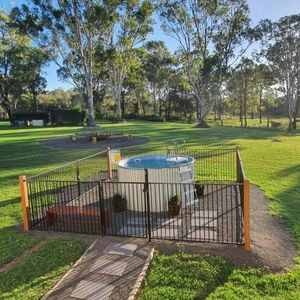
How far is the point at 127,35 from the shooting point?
3616 centimetres

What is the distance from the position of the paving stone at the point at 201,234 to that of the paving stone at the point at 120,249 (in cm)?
108

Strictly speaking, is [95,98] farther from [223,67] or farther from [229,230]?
[229,230]

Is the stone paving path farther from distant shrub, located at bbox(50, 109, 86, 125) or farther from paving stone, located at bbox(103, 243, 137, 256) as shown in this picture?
distant shrub, located at bbox(50, 109, 86, 125)

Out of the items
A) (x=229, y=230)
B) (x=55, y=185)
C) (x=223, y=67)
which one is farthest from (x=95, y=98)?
(x=229, y=230)

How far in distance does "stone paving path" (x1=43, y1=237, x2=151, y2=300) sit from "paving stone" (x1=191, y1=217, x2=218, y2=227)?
1271 millimetres

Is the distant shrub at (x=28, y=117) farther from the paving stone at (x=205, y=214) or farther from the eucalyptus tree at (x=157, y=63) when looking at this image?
the paving stone at (x=205, y=214)

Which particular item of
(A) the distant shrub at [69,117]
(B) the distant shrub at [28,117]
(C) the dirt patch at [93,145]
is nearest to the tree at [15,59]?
(B) the distant shrub at [28,117]

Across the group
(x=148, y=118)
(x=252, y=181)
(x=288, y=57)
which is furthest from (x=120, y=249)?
(x=148, y=118)

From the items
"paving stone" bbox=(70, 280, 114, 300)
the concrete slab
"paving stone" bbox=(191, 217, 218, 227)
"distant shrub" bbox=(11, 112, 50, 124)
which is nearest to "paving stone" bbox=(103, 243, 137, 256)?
"paving stone" bbox=(70, 280, 114, 300)

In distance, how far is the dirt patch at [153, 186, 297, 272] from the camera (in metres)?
4.72

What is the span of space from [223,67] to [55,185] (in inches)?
1142

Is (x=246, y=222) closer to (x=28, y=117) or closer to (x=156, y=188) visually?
(x=156, y=188)

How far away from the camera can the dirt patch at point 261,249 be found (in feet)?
15.5

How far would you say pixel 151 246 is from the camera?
5.36 meters
